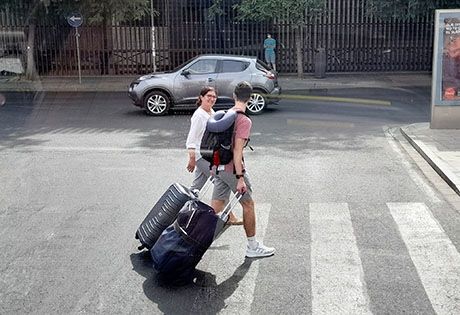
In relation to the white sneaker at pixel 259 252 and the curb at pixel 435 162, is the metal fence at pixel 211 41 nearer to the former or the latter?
the curb at pixel 435 162

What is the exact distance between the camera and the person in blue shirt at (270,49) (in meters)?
23.2

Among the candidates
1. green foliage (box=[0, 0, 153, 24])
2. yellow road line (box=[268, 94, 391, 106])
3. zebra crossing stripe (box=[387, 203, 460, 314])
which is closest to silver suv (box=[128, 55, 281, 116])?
yellow road line (box=[268, 94, 391, 106])

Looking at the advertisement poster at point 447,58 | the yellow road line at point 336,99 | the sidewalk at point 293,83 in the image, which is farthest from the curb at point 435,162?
the sidewalk at point 293,83

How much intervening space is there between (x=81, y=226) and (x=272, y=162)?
4.17 metres

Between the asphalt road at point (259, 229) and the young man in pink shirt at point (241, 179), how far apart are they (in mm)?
178

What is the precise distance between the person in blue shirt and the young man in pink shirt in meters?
17.7

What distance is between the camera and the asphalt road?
5.01 m

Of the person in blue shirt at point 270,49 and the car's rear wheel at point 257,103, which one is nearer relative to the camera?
the car's rear wheel at point 257,103

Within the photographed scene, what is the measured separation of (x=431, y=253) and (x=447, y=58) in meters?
7.73

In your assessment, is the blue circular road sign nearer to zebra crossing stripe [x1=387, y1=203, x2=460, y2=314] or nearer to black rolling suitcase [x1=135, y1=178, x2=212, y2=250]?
zebra crossing stripe [x1=387, y1=203, x2=460, y2=314]

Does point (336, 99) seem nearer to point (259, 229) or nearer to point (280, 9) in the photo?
point (280, 9)

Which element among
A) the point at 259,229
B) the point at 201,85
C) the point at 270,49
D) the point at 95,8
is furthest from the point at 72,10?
the point at 259,229

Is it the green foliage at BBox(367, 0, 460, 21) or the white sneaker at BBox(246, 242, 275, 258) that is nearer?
the white sneaker at BBox(246, 242, 275, 258)

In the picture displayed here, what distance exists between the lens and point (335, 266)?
223 inches
